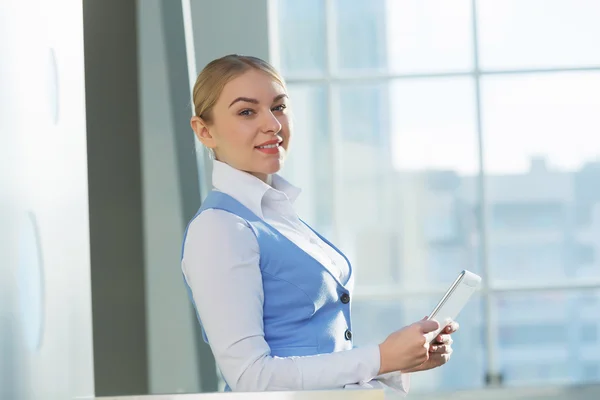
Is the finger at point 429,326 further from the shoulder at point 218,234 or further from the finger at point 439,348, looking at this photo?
the shoulder at point 218,234

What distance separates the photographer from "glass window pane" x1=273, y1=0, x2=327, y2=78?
4973mm

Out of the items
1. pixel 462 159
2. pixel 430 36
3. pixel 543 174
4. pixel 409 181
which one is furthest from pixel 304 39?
pixel 543 174

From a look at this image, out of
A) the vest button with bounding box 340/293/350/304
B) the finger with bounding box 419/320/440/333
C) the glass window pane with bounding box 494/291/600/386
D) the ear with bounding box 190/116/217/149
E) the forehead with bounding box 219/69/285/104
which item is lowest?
the glass window pane with bounding box 494/291/600/386

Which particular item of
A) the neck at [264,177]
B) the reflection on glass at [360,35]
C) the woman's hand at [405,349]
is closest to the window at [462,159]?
the reflection on glass at [360,35]

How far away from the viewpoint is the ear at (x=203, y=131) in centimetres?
162

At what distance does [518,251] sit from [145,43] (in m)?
2.49

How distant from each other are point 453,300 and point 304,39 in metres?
3.70

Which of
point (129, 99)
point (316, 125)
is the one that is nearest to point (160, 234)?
point (129, 99)

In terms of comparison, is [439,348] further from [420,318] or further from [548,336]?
[548,336]

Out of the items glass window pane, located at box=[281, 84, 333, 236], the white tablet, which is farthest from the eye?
glass window pane, located at box=[281, 84, 333, 236]

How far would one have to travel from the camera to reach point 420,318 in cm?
495

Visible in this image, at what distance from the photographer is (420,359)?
135 centimetres

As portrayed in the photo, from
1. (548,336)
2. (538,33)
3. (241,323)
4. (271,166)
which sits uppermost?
(538,33)

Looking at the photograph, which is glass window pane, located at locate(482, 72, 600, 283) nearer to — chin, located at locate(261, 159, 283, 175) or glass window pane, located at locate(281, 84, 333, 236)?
glass window pane, located at locate(281, 84, 333, 236)
